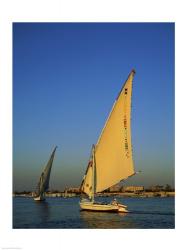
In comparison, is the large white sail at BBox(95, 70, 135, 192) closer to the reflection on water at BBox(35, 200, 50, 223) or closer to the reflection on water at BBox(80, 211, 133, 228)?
the reflection on water at BBox(80, 211, 133, 228)

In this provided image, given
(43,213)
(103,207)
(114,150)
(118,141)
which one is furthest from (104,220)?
(43,213)

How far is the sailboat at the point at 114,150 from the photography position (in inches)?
428

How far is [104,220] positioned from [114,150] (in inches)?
54.9

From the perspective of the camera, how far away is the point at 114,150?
11.2m

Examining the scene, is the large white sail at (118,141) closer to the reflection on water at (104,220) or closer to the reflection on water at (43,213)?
the reflection on water at (104,220)

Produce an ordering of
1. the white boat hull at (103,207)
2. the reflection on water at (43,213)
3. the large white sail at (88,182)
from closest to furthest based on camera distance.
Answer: the reflection on water at (43,213)
the large white sail at (88,182)
the white boat hull at (103,207)

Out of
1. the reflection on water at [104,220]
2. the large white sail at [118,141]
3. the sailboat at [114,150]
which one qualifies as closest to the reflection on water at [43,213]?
the reflection on water at [104,220]

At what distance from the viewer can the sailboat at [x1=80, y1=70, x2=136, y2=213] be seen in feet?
35.7
